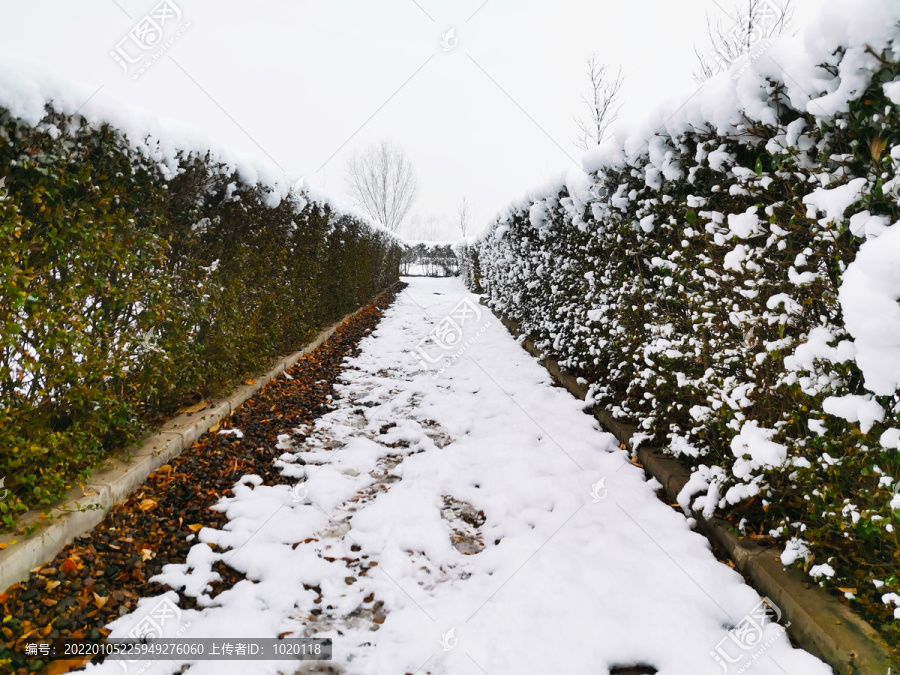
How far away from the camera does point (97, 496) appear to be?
2.53m

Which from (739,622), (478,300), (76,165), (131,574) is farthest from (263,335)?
(478,300)

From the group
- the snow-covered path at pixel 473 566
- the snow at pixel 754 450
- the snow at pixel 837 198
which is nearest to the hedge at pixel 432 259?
the snow-covered path at pixel 473 566

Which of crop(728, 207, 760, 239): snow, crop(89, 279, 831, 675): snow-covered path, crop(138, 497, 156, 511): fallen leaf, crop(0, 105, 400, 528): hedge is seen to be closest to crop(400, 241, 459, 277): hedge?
crop(0, 105, 400, 528): hedge

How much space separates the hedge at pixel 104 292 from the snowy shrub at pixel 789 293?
316 cm

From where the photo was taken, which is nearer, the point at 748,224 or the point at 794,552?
the point at 794,552

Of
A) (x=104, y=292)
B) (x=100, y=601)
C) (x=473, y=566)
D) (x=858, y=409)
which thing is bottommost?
(x=100, y=601)

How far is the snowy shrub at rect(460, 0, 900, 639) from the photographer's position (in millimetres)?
1559

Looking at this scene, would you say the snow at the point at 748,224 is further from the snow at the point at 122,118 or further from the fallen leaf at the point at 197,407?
the fallen leaf at the point at 197,407

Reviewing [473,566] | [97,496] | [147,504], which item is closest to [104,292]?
[97,496]

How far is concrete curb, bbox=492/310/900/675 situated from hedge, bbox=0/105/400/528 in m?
3.22

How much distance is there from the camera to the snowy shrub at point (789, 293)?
156 centimetres

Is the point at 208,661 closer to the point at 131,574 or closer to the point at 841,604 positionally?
the point at 131,574

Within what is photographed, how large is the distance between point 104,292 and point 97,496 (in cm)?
115

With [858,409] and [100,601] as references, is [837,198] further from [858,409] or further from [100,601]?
[100,601]
